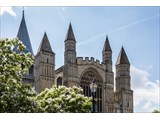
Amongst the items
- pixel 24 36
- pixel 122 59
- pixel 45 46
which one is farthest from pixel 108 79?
pixel 24 36

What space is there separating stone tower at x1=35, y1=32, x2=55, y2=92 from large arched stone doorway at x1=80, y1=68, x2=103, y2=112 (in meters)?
5.19

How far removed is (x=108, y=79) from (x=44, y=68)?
421 inches

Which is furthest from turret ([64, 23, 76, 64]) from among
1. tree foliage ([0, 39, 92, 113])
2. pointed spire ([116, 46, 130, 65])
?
tree foliage ([0, 39, 92, 113])

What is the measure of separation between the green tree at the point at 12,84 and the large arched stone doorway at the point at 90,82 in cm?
3418

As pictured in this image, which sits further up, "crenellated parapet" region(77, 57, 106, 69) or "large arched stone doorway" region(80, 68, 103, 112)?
"crenellated parapet" region(77, 57, 106, 69)

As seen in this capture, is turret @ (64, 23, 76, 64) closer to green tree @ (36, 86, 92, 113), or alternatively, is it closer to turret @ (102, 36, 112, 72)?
turret @ (102, 36, 112, 72)

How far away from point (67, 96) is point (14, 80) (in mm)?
8133

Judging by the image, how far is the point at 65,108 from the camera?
21.8m

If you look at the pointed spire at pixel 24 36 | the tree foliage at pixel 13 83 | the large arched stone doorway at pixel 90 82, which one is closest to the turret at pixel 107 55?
the large arched stone doorway at pixel 90 82

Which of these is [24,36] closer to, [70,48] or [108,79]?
[70,48]

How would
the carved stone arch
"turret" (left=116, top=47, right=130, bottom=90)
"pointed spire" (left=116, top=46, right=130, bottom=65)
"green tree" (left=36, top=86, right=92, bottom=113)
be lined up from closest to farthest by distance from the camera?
1. "green tree" (left=36, top=86, right=92, bottom=113)
2. the carved stone arch
3. "turret" (left=116, top=47, right=130, bottom=90)
4. "pointed spire" (left=116, top=46, right=130, bottom=65)

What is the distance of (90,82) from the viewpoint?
5094cm

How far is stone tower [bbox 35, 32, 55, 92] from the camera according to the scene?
4662 centimetres
